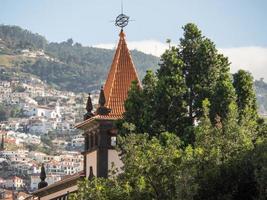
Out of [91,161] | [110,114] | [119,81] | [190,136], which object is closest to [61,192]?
[91,161]

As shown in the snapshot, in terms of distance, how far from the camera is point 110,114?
76000 mm

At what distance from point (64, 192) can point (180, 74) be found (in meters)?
23.5

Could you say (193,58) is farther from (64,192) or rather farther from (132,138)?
(64,192)

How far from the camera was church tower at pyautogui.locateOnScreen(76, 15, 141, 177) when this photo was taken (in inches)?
2977

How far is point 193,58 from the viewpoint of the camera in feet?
216

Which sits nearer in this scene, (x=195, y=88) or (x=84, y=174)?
(x=195, y=88)

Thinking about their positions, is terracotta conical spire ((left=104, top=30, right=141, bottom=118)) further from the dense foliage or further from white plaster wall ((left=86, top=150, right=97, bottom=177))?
the dense foliage

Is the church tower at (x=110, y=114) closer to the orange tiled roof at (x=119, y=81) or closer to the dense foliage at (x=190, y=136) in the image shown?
the orange tiled roof at (x=119, y=81)

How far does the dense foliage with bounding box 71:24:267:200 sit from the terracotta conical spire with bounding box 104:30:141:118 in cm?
1075

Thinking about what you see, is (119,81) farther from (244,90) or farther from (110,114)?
(244,90)

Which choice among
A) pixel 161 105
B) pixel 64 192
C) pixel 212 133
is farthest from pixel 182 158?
pixel 64 192

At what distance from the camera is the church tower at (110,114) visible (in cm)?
7562

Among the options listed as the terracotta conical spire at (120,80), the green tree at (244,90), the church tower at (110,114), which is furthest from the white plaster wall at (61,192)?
the green tree at (244,90)

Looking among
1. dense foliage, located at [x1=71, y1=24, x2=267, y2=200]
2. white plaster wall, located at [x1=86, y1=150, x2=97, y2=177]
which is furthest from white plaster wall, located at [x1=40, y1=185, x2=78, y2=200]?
dense foliage, located at [x1=71, y1=24, x2=267, y2=200]
